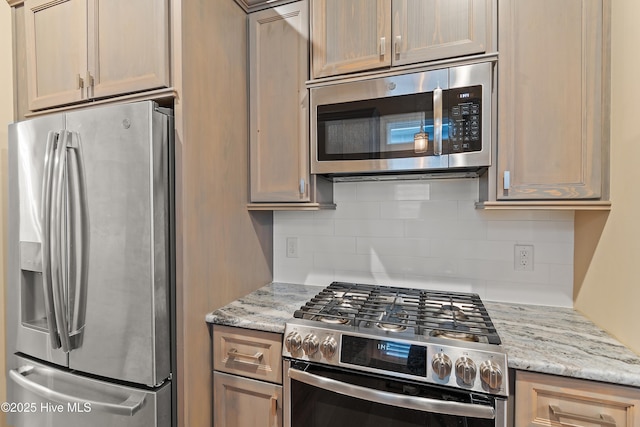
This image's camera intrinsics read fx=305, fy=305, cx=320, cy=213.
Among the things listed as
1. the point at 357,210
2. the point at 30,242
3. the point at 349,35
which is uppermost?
the point at 349,35

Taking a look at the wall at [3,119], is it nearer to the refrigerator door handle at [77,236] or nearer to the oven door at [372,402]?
the refrigerator door handle at [77,236]

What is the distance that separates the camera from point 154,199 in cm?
122

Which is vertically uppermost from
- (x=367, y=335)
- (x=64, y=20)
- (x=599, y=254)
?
(x=64, y=20)

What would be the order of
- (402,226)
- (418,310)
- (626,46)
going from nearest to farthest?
(626,46), (418,310), (402,226)

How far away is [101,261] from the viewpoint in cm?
129

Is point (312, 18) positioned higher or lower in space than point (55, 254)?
higher

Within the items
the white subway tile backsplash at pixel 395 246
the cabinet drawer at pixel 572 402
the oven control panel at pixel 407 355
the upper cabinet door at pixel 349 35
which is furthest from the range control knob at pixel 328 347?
the upper cabinet door at pixel 349 35

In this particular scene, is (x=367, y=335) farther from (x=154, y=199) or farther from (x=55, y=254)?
(x=55, y=254)

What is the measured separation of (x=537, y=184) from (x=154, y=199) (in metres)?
1.55

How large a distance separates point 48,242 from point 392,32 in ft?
5.88

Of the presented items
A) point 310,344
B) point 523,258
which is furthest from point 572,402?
point 310,344

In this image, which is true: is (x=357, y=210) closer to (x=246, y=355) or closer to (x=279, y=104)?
(x=279, y=104)

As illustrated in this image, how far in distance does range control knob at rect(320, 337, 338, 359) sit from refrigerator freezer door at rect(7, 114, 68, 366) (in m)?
1.15

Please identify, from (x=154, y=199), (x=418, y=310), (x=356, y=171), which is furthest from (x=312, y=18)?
(x=418, y=310)
